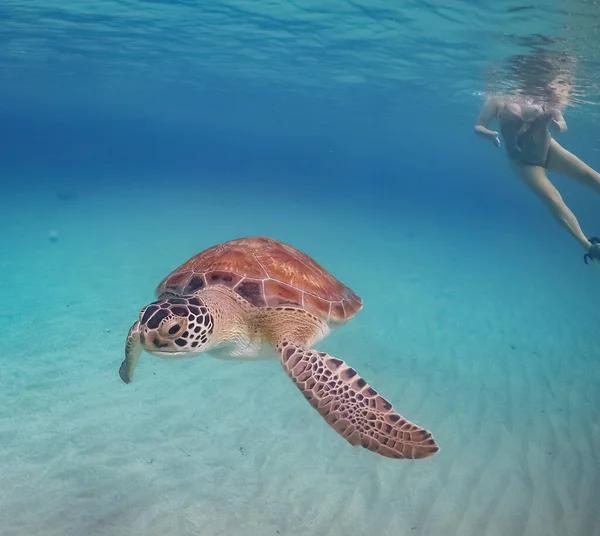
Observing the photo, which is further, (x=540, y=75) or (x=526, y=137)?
(x=540, y=75)

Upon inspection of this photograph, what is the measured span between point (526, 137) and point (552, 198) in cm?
155

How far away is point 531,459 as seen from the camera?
4.81 metres

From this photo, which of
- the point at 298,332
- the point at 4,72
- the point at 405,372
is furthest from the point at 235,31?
the point at 4,72

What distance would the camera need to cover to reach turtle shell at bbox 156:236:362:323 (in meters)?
3.84

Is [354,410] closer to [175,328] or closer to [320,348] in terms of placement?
[175,328]

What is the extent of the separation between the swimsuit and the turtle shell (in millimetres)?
6724

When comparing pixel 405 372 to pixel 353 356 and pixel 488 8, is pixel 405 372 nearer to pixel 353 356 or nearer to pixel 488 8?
pixel 353 356

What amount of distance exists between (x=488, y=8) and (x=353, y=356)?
831 centimetres

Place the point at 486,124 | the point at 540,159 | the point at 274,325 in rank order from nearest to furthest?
the point at 274,325 < the point at 540,159 < the point at 486,124

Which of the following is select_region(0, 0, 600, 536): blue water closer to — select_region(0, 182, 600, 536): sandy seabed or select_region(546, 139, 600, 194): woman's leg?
select_region(0, 182, 600, 536): sandy seabed

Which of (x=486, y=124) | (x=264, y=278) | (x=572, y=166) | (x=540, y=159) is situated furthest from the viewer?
(x=486, y=124)

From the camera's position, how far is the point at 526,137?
31.4 ft

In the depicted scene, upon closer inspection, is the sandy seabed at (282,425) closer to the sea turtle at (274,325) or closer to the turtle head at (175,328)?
the sea turtle at (274,325)

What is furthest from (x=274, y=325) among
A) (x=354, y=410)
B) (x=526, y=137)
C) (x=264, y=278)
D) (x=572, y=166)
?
(x=526, y=137)
